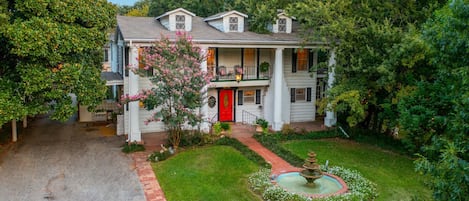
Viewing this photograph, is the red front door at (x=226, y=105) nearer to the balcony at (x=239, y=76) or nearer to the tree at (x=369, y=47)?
the balcony at (x=239, y=76)

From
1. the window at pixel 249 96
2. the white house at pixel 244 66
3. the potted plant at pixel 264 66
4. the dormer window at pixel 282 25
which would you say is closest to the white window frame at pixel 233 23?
the white house at pixel 244 66

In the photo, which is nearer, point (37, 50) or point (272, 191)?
point (272, 191)

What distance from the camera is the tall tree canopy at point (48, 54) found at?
13.7 meters

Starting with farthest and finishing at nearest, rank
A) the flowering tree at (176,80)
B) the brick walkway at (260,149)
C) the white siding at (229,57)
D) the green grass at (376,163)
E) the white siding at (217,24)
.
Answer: the white siding at (229,57)
the white siding at (217,24)
the flowering tree at (176,80)
the brick walkway at (260,149)
the green grass at (376,163)

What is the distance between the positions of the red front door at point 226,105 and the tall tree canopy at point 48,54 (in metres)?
7.85

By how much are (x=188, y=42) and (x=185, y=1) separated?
21558 mm

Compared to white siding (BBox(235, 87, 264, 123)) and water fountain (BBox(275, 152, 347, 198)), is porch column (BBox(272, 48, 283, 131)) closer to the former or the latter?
white siding (BBox(235, 87, 264, 123))

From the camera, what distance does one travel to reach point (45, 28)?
13961mm

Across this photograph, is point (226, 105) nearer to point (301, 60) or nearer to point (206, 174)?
point (301, 60)

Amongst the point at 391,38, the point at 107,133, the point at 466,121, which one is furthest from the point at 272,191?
the point at 107,133

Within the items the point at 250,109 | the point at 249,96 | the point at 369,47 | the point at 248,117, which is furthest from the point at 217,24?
the point at 369,47

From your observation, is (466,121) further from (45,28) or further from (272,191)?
(45,28)

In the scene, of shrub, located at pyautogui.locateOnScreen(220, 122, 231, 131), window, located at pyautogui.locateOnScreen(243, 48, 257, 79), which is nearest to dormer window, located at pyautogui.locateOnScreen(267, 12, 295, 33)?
window, located at pyautogui.locateOnScreen(243, 48, 257, 79)

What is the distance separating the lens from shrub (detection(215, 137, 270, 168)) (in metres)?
15.4
